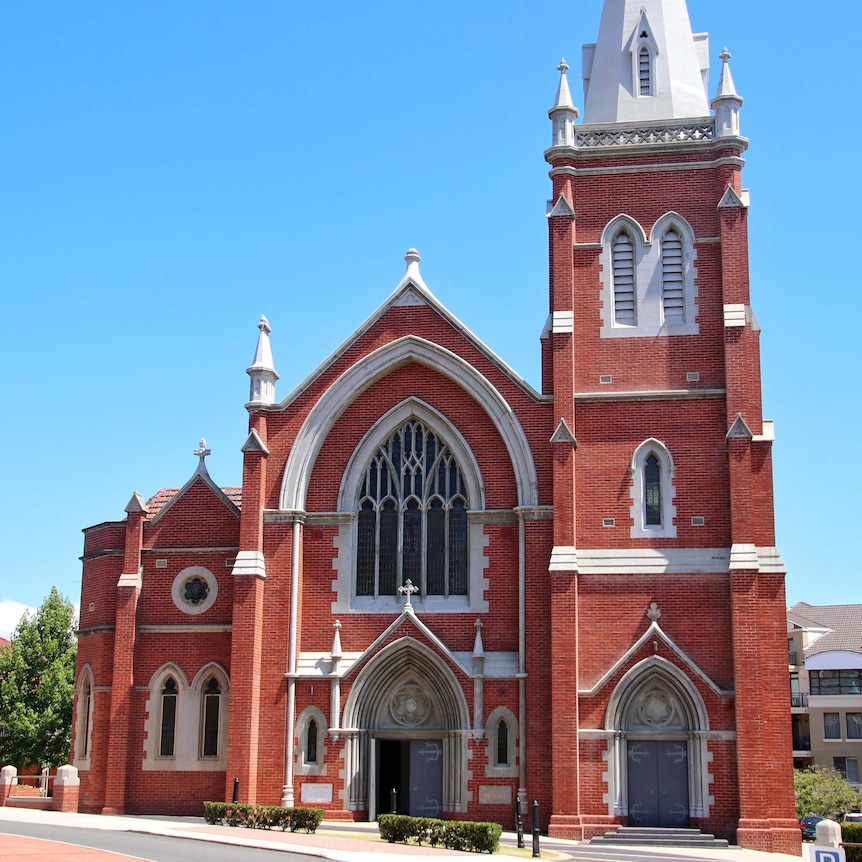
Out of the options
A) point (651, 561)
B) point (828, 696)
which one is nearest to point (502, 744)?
point (651, 561)

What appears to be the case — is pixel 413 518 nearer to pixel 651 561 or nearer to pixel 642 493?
pixel 642 493

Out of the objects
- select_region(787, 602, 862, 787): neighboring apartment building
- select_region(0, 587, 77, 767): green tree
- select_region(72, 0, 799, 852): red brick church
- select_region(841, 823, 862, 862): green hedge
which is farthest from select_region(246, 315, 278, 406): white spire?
select_region(787, 602, 862, 787): neighboring apartment building

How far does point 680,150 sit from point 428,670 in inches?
567

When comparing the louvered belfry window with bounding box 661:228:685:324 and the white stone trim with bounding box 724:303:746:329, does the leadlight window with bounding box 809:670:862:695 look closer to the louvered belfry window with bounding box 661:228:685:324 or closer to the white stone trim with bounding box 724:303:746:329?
the louvered belfry window with bounding box 661:228:685:324

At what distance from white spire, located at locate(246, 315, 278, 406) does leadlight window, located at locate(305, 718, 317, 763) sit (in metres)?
8.08

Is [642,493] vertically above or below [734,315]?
below

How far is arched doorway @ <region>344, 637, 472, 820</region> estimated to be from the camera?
29.0 metres

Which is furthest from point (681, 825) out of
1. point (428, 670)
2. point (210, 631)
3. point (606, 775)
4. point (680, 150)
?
point (680, 150)

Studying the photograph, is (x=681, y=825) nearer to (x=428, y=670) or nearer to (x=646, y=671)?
(x=646, y=671)

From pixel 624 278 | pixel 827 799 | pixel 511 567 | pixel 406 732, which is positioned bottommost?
pixel 827 799

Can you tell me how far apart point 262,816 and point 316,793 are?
284cm

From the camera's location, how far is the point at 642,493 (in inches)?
1155

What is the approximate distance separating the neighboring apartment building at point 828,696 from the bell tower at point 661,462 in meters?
35.7

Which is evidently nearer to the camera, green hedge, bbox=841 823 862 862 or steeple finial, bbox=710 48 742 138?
green hedge, bbox=841 823 862 862
